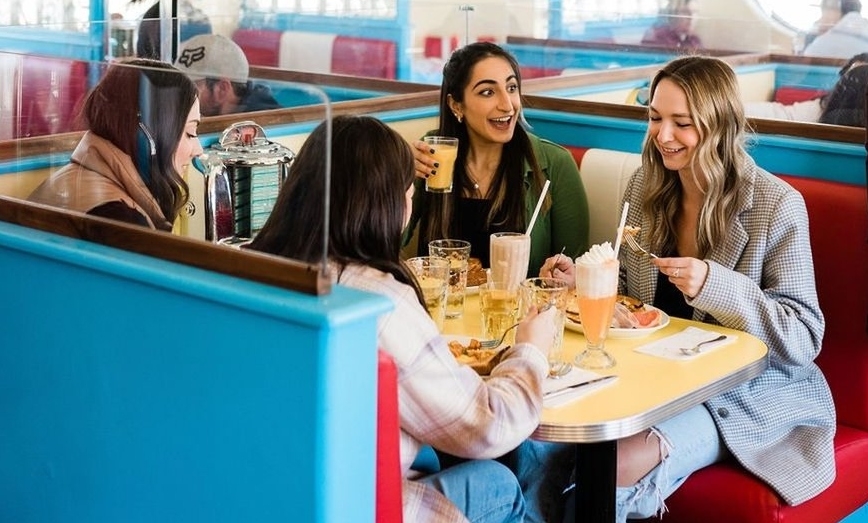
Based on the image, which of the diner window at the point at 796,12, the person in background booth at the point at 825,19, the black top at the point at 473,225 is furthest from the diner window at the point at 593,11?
the black top at the point at 473,225

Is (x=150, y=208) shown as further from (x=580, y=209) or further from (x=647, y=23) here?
(x=647, y=23)

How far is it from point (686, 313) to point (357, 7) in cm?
581

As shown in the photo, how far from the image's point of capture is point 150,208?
7.41 feet

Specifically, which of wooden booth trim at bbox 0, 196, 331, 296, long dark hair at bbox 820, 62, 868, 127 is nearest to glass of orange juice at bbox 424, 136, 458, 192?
wooden booth trim at bbox 0, 196, 331, 296

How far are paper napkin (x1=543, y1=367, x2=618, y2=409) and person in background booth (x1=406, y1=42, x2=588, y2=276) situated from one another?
3.46 ft

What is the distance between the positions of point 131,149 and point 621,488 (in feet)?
3.87

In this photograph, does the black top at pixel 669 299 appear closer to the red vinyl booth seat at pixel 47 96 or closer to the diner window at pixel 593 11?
the red vinyl booth seat at pixel 47 96

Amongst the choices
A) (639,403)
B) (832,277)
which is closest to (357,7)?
(832,277)

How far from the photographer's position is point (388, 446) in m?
1.87

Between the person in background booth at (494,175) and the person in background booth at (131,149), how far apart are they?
93 centimetres

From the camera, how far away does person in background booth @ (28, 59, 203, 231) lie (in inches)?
88.3

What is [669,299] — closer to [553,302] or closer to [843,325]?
[843,325]


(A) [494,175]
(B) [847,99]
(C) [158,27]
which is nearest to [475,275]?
(A) [494,175]

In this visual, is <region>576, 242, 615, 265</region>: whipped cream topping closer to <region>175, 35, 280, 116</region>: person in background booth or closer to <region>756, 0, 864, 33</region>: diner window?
<region>175, 35, 280, 116</region>: person in background booth
